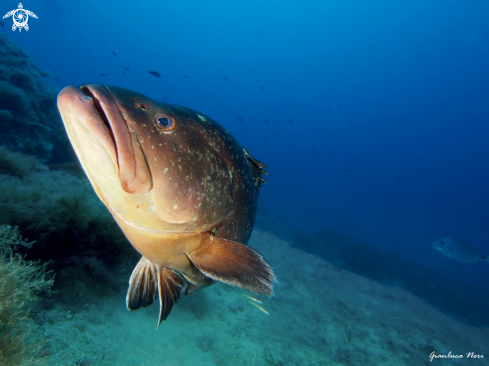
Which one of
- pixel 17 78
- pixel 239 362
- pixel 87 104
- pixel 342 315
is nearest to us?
pixel 87 104

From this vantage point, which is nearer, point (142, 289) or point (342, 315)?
point (142, 289)

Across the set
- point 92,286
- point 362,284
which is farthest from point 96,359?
point 362,284

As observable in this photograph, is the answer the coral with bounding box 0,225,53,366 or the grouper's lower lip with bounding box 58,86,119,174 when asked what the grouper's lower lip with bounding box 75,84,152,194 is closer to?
the grouper's lower lip with bounding box 58,86,119,174

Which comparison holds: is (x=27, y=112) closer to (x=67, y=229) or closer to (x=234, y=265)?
(x=67, y=229)

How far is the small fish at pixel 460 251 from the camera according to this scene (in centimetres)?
1537

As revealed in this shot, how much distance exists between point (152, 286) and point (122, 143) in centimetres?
197

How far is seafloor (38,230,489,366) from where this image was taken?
3736 mm

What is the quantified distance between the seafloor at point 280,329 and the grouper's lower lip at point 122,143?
10.1 feet

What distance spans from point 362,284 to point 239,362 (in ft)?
31.0

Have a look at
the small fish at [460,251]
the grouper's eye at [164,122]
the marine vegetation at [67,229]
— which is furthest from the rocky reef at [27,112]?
the small fish at [460,251]

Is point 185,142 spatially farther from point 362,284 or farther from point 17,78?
point 17,78

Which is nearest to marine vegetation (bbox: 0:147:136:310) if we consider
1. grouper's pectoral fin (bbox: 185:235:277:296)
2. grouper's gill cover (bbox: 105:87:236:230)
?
grouper's pectoral fin (bbox: 185:235:277:296)

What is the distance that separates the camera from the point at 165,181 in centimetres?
163

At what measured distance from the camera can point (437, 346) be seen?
786 centimetres
